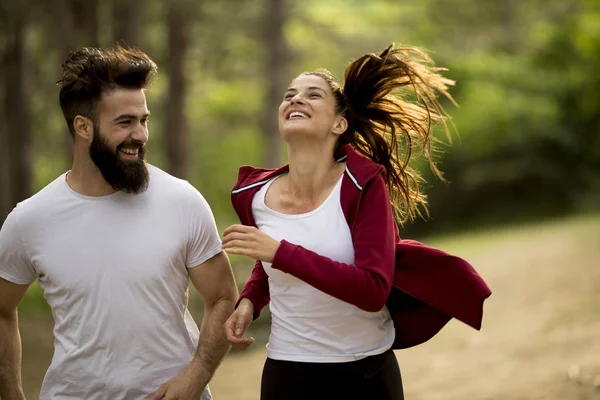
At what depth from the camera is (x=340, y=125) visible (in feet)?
12.6

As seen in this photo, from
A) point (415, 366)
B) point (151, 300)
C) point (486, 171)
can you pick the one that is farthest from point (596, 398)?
point (486, 171)

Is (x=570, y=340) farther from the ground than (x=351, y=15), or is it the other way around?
(x=570, y=340)

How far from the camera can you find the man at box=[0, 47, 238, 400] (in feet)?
12.0

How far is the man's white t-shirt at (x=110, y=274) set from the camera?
363 centimetres

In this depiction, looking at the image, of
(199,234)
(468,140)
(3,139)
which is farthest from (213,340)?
(3,139)

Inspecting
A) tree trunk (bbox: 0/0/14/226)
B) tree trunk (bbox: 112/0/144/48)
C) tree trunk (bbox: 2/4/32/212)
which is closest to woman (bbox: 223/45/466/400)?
tree trunk (bbox: 112/0/144/48)

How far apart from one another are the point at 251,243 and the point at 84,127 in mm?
935

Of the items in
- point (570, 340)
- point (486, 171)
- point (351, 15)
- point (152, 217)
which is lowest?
point (351, 15)

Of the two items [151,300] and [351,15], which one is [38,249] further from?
[351,15]

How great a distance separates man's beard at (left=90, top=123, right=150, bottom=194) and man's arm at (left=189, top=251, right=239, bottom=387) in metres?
0.43

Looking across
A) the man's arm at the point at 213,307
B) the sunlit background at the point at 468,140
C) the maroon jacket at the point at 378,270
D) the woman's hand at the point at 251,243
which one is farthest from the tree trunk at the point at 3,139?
the woman's hand at the point at 251,243

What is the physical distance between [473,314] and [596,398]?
354 cm

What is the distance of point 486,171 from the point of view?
21.5 meters

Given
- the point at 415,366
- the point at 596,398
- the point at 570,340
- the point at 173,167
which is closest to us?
the point at 596,398
